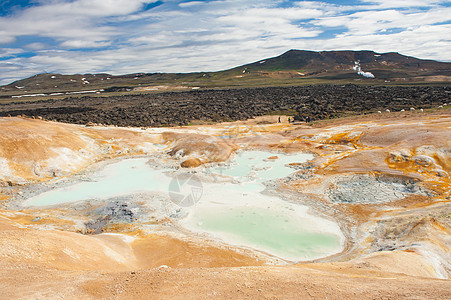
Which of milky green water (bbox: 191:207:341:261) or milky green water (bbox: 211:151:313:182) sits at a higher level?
milky green water (bbox: 211:151:313:182)

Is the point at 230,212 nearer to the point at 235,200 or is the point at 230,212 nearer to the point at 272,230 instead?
the point at 235,200

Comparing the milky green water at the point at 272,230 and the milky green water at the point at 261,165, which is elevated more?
the milky green water at the point at 261,165

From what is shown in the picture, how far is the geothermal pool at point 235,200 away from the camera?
46.3ft

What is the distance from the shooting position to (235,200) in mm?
18359

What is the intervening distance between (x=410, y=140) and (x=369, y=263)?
647 inches

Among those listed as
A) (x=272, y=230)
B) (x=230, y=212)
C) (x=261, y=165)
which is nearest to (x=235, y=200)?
(x=230, y=212)

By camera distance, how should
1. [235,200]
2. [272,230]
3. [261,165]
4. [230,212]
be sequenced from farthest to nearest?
[261,165] < [235,200] < [230,212] < [272,230]

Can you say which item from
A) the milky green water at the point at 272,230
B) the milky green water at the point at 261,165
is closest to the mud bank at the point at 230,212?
the milky green water at the point at 272,230

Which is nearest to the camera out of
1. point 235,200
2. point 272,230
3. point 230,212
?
point 272,230

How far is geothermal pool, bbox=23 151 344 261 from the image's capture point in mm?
14109

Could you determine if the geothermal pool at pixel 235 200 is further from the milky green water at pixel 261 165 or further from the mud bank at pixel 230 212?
the mud bank at pixel 230 212

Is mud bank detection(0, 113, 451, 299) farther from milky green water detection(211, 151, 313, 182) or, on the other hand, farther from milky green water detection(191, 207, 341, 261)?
milky green water detection(211, 151, 313, 182)

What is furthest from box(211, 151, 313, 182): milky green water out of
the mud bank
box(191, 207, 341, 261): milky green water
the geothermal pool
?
box(191, 207, 341, 261): milky green water

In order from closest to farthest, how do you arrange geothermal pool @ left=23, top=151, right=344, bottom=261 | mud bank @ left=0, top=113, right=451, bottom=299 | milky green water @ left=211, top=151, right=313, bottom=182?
1. mud bank @ left=0, top=113, right=451, bottom=299
2. geothermal pool @ left=23, top=151, right=344, bottom=261
3. milky green water @ left=211, top=151, right=313, bottom=182
